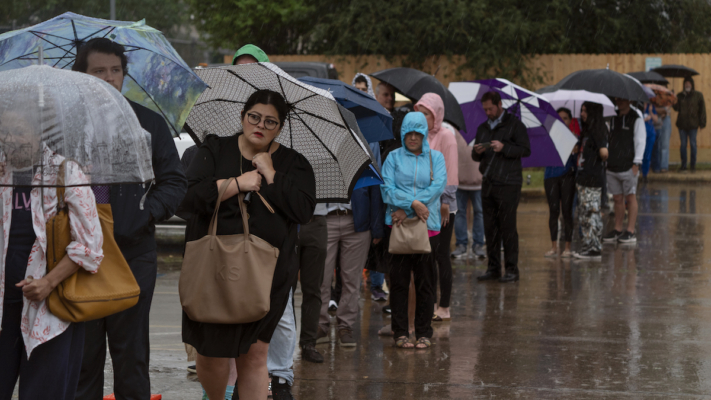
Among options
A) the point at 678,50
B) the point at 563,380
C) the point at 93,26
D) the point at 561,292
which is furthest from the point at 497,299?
the point at 678,50

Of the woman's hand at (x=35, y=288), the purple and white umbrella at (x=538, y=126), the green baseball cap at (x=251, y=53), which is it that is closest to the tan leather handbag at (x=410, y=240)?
the green baseball cap at (x=251, y=53)

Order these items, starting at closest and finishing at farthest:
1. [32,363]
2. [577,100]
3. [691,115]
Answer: [32,363] → [577,100] → [691,115]

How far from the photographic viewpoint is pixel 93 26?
4.67m

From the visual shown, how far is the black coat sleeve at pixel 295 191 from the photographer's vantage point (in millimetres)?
4465

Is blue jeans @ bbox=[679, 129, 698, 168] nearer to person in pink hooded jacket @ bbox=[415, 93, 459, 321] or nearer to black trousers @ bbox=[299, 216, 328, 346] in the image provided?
person in pink hooded jacket @ bbox=[415, 93, 459, 321]

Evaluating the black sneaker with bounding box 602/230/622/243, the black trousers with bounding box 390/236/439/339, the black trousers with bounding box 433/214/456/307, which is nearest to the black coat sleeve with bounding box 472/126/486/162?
the black trousers with bounding box 433/214/456/307

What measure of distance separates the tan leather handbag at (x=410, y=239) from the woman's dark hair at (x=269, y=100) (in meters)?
2.32

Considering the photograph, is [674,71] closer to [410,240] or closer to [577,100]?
[577,100]

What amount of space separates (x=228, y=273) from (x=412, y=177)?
9.30ft

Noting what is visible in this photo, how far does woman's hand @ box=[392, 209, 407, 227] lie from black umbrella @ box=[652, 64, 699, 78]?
1795 cm

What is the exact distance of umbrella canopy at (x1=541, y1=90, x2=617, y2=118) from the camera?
11.3m

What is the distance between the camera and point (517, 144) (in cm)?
948

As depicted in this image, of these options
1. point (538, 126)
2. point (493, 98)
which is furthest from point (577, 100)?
point (493, 98)

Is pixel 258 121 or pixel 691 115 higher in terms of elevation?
pixel 691 115
